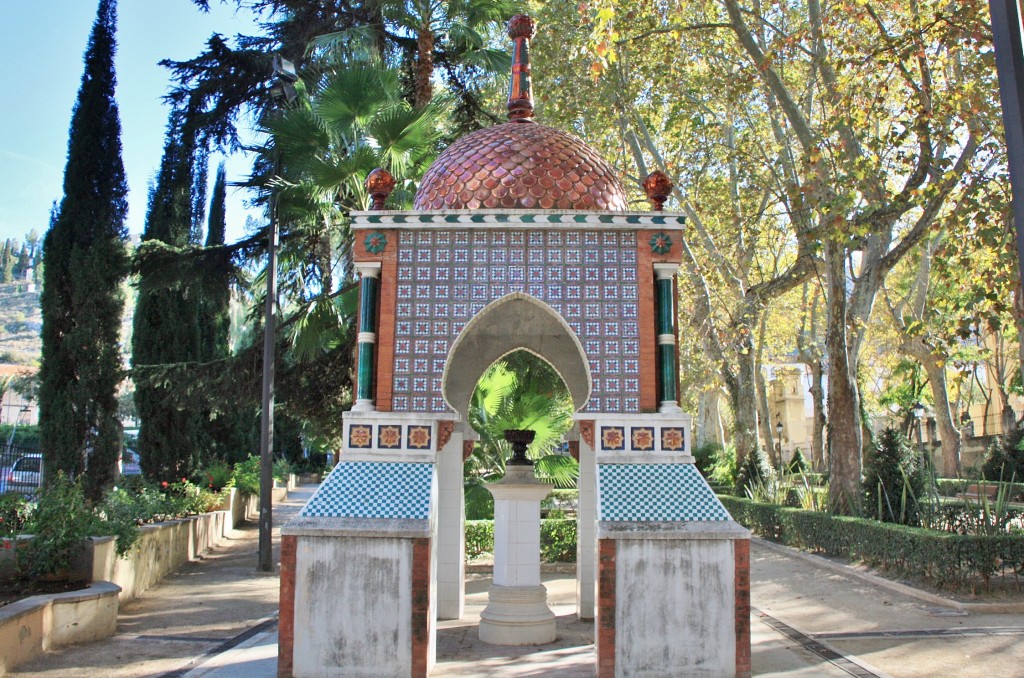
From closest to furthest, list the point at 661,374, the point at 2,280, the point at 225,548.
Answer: the point at 661,374 < the point at 225,548 < the point at 2,280

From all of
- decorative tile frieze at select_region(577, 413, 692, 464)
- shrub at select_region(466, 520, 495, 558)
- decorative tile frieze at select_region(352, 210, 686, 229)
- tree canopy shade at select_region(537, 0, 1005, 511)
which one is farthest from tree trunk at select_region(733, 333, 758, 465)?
decorative tile frieze at select_region(577, 413, 692, 464)

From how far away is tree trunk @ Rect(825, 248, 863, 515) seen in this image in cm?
1401

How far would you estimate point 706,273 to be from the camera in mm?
19547

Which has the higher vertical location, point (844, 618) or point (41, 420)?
point (41, 420)

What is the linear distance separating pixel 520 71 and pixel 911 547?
8.09 metres

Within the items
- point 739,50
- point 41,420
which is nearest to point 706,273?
point 739,50

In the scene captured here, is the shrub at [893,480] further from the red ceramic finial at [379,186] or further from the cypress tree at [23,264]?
the cypress tree at [23,264]

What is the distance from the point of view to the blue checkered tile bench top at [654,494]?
21.9ft

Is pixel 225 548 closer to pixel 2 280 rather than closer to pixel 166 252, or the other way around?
pixel 166 252

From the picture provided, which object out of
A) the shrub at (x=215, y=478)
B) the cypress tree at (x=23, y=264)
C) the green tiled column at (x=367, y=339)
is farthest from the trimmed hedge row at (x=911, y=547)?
the cypress tree at (x=23, y=264)

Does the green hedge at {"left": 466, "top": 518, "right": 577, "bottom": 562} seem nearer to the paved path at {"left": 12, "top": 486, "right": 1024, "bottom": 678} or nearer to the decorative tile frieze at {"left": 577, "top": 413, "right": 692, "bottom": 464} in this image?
the paved path at {"left": 12, "top": 486, "right": 1024, "bottom": 678}

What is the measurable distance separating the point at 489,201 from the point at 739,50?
1140 centimetres

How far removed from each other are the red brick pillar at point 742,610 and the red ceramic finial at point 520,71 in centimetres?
480

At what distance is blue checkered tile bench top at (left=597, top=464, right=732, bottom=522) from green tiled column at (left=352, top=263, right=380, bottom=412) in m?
2.08
